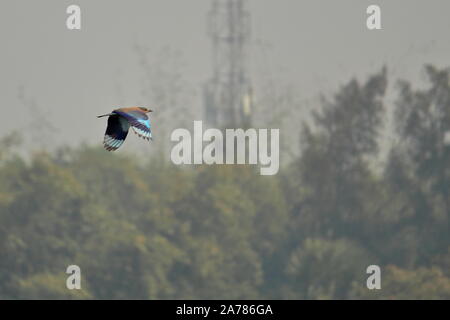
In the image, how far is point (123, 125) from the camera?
78.0ft

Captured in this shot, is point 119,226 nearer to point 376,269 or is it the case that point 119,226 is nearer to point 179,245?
point 179,245

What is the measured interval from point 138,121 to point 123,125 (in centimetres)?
59

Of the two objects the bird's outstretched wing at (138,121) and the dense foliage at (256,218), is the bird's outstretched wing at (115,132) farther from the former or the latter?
the dense foliage at (256,218)

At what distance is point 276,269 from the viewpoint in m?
73.4

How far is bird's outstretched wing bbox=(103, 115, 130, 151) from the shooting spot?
76.8 feet

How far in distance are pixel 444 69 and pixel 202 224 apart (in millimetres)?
13079

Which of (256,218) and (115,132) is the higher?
(115,132)

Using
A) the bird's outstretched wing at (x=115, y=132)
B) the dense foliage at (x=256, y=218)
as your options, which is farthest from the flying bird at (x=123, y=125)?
the dense foliage at (x=256, y=218)

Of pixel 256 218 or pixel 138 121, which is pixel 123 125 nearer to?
pixel 138 121

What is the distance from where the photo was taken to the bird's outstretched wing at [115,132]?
76.8 ft

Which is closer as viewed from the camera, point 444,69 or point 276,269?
point 276,269

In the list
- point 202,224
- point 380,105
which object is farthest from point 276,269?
point 380,105

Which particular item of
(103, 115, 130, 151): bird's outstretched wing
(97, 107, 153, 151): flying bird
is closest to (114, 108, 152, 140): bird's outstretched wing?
(97, 107, 153, 151): flying bird

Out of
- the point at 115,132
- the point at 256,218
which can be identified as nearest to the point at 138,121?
the point at 115,132
